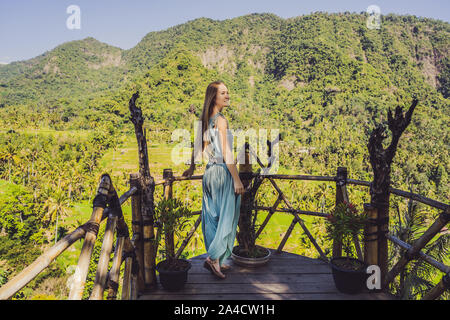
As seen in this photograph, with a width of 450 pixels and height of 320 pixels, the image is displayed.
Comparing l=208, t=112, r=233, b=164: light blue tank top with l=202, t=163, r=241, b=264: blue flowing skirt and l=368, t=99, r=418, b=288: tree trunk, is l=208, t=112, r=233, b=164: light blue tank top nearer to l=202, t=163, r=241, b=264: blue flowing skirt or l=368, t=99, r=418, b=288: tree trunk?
l=202, t=163, r=241, b=264: blue flowing skirt

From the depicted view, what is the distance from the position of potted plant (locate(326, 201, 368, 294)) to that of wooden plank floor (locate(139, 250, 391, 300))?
9 centimetres

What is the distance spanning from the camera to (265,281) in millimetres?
3020

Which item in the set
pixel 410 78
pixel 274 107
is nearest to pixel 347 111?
pixel 274 107

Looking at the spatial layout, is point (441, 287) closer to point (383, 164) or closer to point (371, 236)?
point (371, 236)

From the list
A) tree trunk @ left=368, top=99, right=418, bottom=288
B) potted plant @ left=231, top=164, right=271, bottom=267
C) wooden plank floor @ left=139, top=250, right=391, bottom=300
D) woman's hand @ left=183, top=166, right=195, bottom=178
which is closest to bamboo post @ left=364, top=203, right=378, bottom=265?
tree trunk @ left=368, top=99, right=418, bottom=288

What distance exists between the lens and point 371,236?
2828 mm

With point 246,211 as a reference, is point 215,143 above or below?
above

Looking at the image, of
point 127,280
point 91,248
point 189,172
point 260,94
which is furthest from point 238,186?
point 260,94

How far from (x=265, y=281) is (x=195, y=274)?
736 mm

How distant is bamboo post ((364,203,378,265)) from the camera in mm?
2820

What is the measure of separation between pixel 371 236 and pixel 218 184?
1.53 metres

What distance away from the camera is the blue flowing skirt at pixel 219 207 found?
2.99 meters

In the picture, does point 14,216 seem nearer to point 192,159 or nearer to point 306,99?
point 192,159

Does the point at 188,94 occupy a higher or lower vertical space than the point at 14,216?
higher
